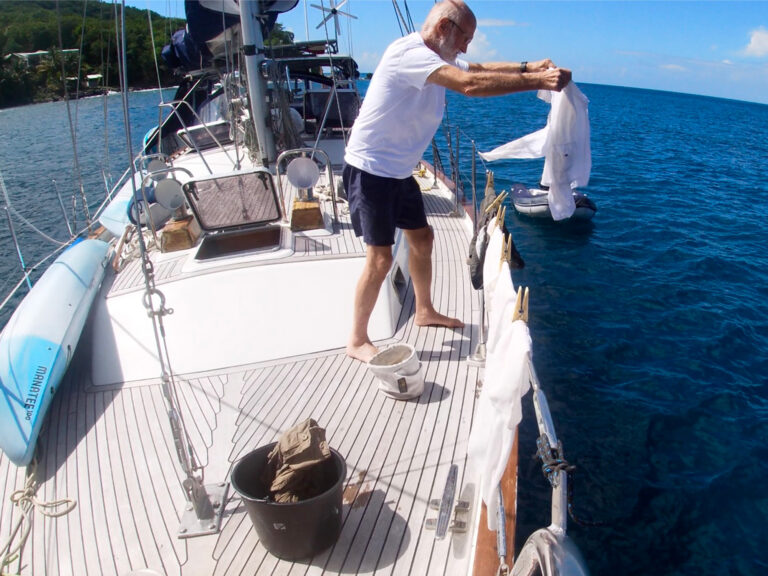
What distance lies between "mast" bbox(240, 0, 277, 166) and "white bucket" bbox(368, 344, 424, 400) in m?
4.52

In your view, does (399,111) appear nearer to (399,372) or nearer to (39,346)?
(399,372)

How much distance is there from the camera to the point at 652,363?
6266 millimetres

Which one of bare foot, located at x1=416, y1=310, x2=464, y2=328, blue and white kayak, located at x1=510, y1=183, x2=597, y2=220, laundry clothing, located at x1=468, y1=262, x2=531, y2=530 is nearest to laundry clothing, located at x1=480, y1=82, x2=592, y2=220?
laundry clothing, located at x1=468, y1=262, x2=531, y2=530

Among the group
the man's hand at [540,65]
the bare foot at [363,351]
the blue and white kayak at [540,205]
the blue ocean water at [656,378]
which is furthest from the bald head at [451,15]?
the blue and white kayak at [540,205]

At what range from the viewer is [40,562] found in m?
2.37

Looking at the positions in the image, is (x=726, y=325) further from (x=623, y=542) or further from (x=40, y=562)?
(x=40, y=562)

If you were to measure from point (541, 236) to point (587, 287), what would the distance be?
2889 mm

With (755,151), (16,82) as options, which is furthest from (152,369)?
(16,82)

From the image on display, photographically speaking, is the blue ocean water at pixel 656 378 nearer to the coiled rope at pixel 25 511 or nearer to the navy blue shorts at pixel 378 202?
the navy blue shorts at pixel 378 202

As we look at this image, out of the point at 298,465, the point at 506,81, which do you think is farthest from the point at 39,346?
the point at 506,81

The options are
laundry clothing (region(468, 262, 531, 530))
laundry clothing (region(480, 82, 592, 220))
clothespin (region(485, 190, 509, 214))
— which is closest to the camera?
laundry clothing (region(468, 262, 531, 530))

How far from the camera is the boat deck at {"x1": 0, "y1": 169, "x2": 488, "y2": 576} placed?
2.29 m

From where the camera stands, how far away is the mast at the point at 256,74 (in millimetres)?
6219

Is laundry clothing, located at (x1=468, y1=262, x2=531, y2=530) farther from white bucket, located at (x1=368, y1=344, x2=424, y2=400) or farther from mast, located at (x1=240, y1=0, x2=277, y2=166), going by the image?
mast, located at (x1=240, y1=0, x2=277, y2=166)
